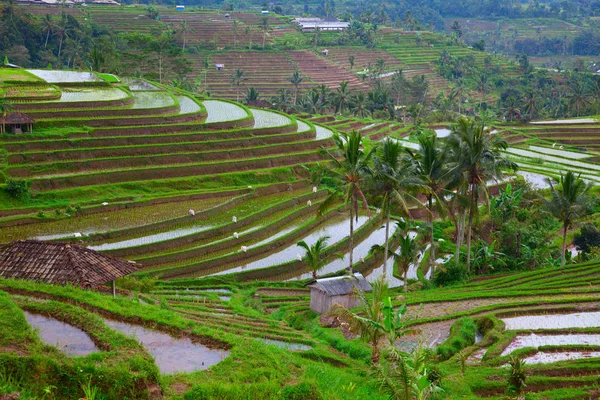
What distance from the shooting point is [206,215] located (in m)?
29.7

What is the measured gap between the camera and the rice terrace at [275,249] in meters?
11.8

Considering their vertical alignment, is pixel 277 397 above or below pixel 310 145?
above

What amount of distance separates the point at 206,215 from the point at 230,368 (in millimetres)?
18498

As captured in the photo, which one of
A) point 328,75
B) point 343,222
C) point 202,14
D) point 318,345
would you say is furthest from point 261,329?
point 202,14

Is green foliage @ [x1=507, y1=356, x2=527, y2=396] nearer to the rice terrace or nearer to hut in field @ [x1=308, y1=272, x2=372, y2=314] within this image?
the rice terrace

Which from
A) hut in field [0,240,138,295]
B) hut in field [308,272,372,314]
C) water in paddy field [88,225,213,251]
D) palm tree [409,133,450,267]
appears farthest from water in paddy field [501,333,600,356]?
water in paddy field [88,225,213,251]

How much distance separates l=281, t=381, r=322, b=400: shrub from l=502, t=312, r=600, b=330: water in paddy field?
8.64 m

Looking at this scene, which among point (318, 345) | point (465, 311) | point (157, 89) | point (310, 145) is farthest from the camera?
point (157, 89)

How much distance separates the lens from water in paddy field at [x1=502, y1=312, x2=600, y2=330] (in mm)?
17922

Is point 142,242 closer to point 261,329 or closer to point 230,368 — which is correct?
point 261,329

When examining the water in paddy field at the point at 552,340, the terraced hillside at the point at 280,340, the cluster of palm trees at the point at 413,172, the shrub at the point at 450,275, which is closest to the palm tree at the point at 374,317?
the terraced hillside at the point at 280,340

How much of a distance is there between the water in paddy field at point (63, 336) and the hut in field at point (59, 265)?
8.24ft

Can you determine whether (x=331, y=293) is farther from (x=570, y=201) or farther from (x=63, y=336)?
(x=570, y=201)

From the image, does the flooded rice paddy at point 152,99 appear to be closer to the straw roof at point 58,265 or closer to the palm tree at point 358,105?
the palm tree at point 358,105
